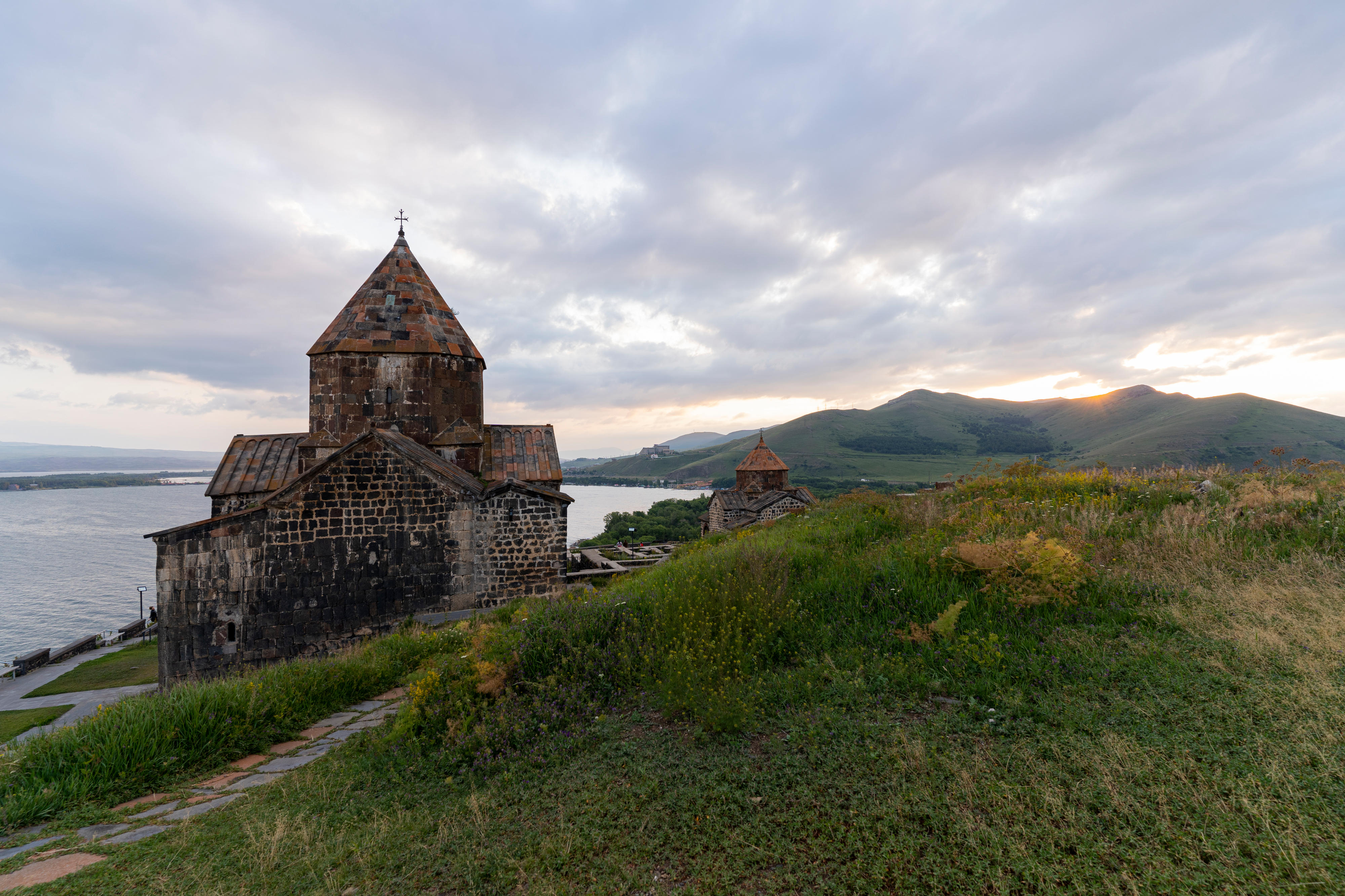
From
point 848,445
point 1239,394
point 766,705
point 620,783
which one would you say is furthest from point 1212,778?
point 1239,394

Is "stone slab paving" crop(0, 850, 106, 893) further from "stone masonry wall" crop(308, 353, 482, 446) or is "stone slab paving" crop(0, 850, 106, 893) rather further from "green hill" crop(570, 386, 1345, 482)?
"green hill" crop(570, 386, 1345, 482)

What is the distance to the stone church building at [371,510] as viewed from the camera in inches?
376

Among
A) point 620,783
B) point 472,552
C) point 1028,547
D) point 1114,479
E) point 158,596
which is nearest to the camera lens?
point 620,783

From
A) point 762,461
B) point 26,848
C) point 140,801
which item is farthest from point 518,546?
point 762,461

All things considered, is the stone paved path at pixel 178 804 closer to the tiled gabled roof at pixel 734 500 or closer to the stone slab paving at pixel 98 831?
the stone slab paving at pixel 98 831

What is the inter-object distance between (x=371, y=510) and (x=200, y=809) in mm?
6906

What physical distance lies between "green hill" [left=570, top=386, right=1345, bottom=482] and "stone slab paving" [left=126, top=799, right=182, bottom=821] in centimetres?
6147

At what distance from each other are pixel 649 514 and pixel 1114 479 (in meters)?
51.2

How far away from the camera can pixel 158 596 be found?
9.23 metres

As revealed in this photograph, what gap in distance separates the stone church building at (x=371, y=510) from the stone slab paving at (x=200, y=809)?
629cm

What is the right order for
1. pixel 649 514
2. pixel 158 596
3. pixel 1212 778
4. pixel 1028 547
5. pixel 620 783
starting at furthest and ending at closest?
1. pixel 649 514
2. pixel 158 596
3. pixel 1028 547
4. pixel 620 783
5. pixel 1212 778

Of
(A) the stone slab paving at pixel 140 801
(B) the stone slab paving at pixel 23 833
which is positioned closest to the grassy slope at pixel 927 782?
(A) the stone slab paving at pixel 140 801

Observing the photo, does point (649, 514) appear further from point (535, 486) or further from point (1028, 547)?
point (1028, 547)

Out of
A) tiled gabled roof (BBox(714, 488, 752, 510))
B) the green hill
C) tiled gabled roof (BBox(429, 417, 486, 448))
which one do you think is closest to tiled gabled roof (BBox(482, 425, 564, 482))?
tiled gabled roof (BBox(429, 417, 486, 448))
